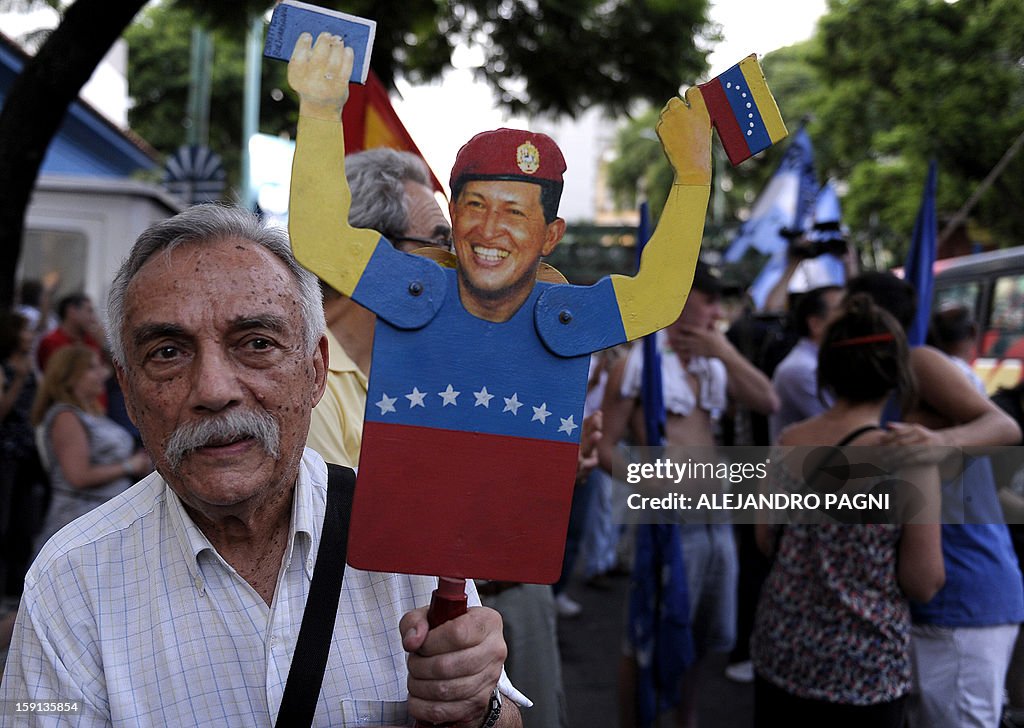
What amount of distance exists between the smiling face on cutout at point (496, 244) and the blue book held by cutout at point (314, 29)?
22 centimetres

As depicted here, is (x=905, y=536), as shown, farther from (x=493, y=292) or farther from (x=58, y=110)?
(x=58, y=110)

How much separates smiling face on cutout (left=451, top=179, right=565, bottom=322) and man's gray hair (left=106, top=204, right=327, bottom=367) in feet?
0.92

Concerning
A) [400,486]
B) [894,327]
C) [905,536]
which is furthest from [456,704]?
[894,327]

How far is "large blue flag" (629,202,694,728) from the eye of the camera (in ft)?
11.2

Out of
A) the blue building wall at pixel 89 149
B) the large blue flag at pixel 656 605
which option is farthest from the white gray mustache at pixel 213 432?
the blue building wall at pixel 89 149

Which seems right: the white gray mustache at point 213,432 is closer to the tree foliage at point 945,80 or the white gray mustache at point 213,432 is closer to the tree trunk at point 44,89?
the tree trunk at point 44,89

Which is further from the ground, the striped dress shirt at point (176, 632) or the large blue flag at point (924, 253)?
the large blue flag at point (924, 253)

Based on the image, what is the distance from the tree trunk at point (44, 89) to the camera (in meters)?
3.93

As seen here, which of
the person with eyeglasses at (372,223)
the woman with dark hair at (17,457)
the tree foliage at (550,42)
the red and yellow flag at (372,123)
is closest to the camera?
the person with eyeglasses at (372,223)

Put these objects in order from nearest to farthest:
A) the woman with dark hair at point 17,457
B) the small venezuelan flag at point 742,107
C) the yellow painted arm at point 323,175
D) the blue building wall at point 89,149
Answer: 1. the yellow painted arm at point 323,175
2. the small venezuelan flag at point 742,107
3. the woman with dark hair at point 17,457
4. the blue building wall at point 89,149

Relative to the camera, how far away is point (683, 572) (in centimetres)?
353

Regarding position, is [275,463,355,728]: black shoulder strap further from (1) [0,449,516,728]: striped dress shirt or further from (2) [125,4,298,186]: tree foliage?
(2) [125,4,298,186]: tree foliage

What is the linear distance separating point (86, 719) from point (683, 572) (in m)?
2.64

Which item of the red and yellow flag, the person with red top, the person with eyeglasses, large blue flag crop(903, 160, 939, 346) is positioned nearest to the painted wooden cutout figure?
the person with eyeglasses
